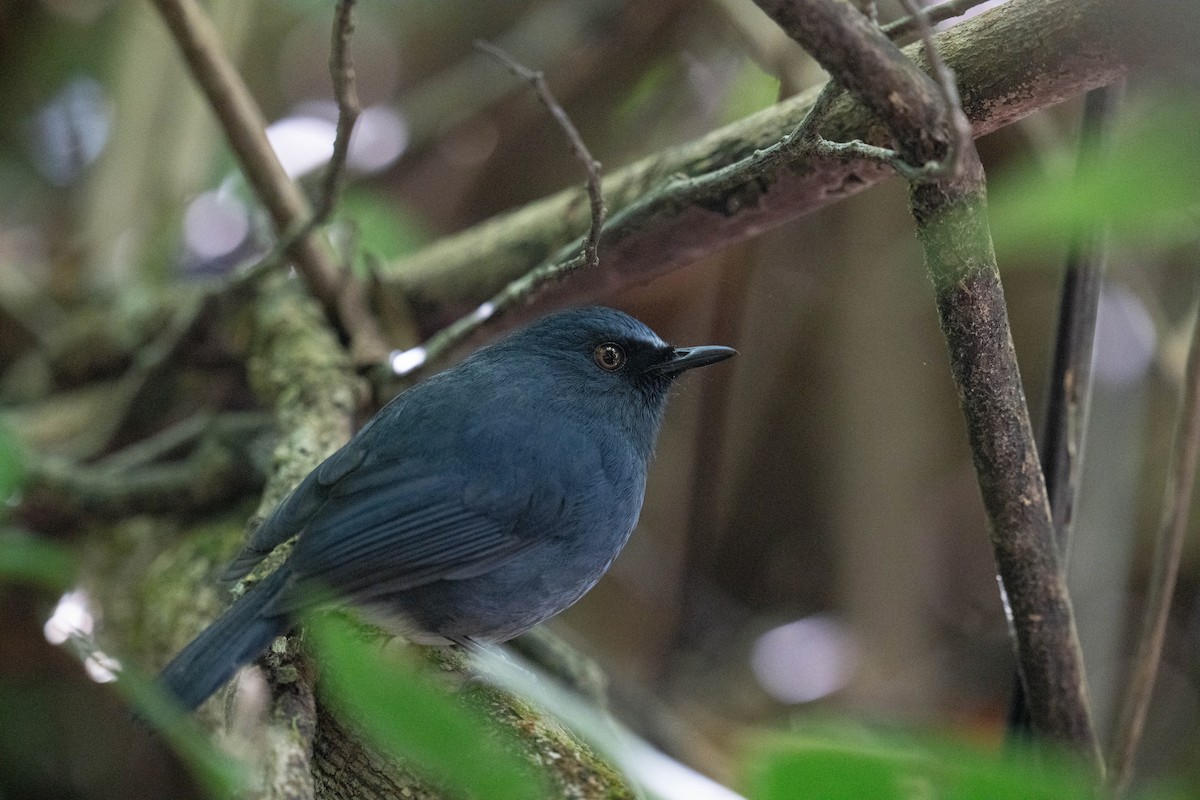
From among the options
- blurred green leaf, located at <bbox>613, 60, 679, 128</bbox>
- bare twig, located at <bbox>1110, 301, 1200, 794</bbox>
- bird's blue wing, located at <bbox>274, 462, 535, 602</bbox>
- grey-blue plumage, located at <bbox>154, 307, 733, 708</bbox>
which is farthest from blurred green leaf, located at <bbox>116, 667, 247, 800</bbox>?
blurred green leaf, located at <bbox>613, 60, 679, 128</bbox>

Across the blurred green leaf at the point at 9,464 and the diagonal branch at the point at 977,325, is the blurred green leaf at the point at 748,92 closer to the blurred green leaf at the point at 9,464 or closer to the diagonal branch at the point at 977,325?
the diagonal branch at the point at 977,325

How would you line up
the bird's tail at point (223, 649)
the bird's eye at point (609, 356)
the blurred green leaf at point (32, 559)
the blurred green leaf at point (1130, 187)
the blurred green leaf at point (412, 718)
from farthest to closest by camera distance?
the bird's eye at point (609, 356) → the blurred green leaf at point (32, 559) → the bird's tail at point (223, 649) → the blurred green leaf at point (412, 718) → the blurred green leaf at point (1130, 187)

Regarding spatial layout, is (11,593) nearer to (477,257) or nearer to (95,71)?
(477,257)

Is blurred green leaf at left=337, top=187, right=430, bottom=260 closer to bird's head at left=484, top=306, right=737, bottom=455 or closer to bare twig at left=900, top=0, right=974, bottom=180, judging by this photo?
bird's head at left=484, top=306, right=737, bottom=455

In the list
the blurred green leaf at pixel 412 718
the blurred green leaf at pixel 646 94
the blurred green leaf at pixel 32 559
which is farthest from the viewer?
the blurred green leaf at pixel 646 94

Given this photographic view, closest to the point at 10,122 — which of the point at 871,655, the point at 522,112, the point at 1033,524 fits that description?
the point at 522,112

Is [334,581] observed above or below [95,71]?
below

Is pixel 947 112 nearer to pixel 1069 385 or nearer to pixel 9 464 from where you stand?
pixel 1069 385

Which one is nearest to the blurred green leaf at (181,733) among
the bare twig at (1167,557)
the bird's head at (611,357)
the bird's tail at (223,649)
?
the bird's tail at (223,649)
